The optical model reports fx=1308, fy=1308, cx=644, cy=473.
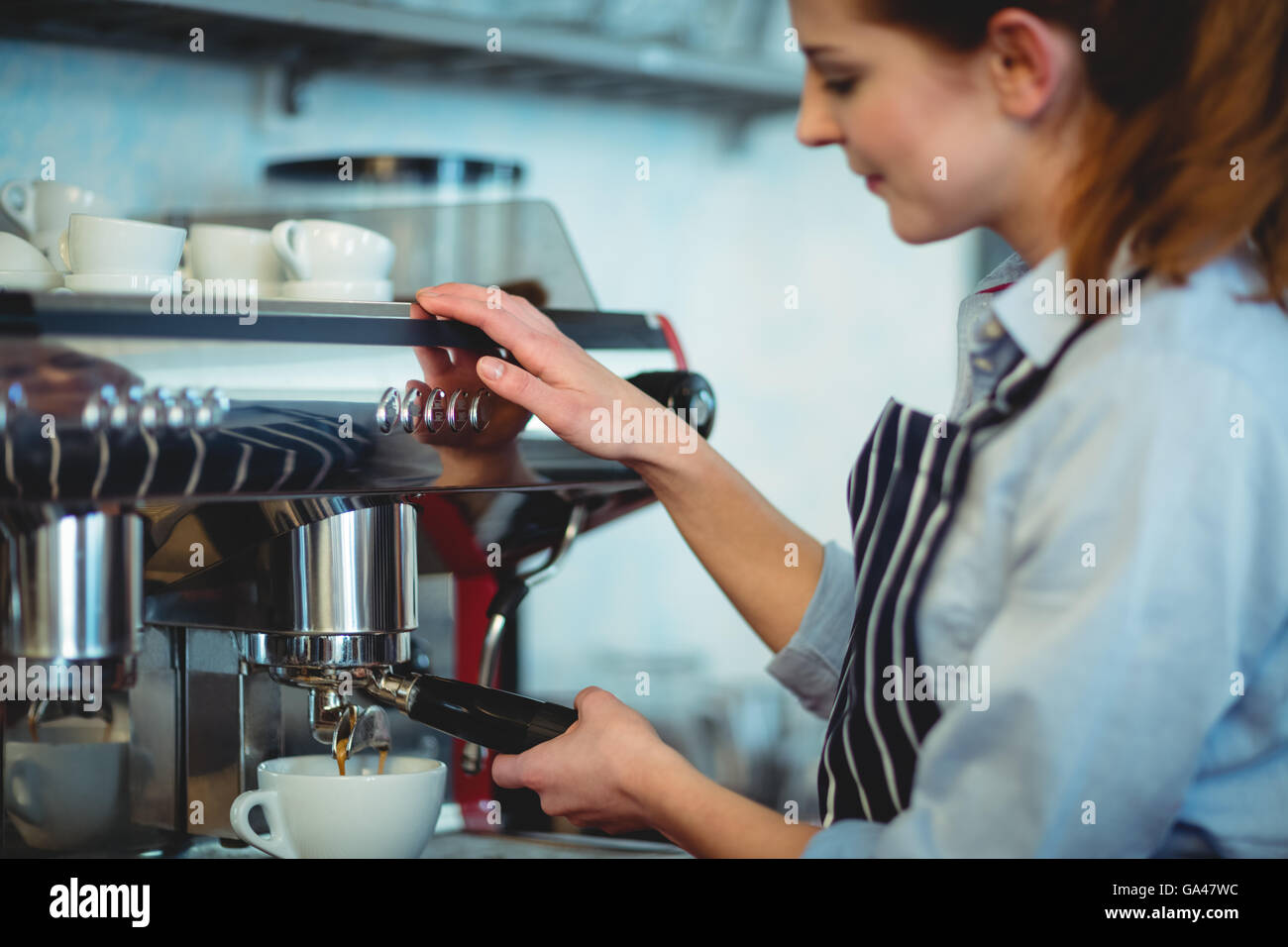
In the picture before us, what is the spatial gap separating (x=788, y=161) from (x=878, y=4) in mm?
1217

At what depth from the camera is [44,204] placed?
81cm

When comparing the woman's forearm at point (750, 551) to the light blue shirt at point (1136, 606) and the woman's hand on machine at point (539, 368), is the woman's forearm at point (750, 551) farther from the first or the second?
the light blue shirt at point (1136, 606)

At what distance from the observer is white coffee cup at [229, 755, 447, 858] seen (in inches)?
26.3

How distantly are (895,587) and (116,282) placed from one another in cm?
41

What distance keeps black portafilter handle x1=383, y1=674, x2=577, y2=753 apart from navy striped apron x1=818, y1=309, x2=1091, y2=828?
0.48 ft

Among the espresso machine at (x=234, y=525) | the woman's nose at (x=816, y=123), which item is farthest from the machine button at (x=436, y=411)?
the woman's nose at (x=816, y=123)

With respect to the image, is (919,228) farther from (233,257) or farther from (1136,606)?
(233,257)

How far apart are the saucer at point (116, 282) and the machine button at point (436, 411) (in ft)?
0.46

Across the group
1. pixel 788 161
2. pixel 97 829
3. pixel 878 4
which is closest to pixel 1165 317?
pixel 878 4

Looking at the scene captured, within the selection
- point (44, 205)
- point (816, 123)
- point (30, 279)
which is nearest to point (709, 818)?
point (816, 123)

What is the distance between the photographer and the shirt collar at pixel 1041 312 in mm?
562

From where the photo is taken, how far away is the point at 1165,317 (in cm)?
52

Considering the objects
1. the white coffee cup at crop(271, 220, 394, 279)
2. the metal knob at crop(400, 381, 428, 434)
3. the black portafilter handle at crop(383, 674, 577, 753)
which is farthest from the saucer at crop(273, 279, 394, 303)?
the black portafilter handle at crop(383, 674, 577, 753)

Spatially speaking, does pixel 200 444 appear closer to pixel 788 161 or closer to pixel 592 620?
pixel 592 620
